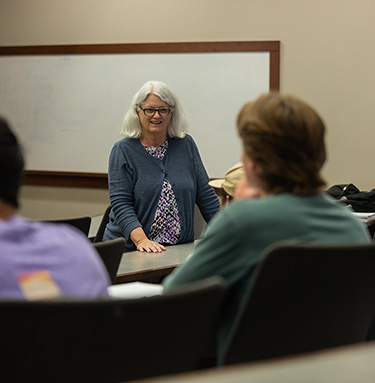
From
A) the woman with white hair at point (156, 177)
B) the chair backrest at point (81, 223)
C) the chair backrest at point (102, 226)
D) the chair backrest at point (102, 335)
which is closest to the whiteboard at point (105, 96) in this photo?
the chair backrest at point (102, 226)

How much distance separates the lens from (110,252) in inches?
75.3

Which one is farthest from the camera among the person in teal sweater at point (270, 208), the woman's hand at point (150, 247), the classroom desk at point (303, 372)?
the woman's hand at point (150, 247)

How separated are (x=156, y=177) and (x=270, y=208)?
1875mm

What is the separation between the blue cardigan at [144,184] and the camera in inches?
128

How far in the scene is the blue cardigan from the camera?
3260 mm

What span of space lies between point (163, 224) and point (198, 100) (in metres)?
2.11

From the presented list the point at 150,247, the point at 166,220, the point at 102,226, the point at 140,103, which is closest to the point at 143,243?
the point at 150,247

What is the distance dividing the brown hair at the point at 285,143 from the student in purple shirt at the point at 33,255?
52 cm

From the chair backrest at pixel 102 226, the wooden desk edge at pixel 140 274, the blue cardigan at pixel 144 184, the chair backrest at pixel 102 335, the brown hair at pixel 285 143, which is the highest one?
the brown hair at pixel 285 143

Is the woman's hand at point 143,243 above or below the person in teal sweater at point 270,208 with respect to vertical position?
below

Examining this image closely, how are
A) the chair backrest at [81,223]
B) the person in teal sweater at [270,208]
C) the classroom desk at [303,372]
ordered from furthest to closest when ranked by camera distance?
the chair backrest at [81,223]
the person in teal sweater at [270,208]
the classroom desk at [303,372]

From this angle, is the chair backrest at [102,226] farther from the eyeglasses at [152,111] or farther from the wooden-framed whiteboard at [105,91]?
the wooden-framed whiteboard at [105,91]

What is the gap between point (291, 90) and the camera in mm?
4969

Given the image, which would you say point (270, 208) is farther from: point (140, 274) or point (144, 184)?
point (144, 184)
